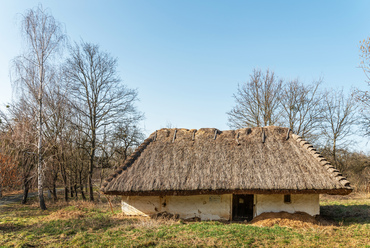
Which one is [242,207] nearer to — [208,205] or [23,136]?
[208,205]

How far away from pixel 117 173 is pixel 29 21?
10865 mm

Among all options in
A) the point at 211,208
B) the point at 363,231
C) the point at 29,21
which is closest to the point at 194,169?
the point at 211,208

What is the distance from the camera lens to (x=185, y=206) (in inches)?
424

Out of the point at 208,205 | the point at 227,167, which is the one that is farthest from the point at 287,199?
the point at 208,205

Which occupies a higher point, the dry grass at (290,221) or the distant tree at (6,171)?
the distant tree at (6,171)

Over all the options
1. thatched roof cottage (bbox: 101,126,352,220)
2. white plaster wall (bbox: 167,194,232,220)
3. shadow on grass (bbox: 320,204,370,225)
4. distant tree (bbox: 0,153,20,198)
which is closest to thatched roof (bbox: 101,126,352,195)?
thatched roof cottage (bbox: 101,126,352,220)

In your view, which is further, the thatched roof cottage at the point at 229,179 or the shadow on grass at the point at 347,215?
the shadow on grass at the point at 347,215

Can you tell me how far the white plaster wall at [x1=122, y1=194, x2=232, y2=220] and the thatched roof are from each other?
0.88 metres

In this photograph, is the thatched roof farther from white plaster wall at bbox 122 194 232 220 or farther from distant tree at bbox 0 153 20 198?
distant tree at bbox 0 153 20 198

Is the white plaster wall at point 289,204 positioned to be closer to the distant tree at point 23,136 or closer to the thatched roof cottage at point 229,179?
the thatched roof cottage at point 229,179

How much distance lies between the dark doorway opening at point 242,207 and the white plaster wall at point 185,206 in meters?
0.59

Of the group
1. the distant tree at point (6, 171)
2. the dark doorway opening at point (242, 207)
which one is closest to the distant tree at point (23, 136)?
the distant tree at point (6, 171)

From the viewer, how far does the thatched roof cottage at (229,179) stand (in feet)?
31.6

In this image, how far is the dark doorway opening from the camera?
35.3ft
